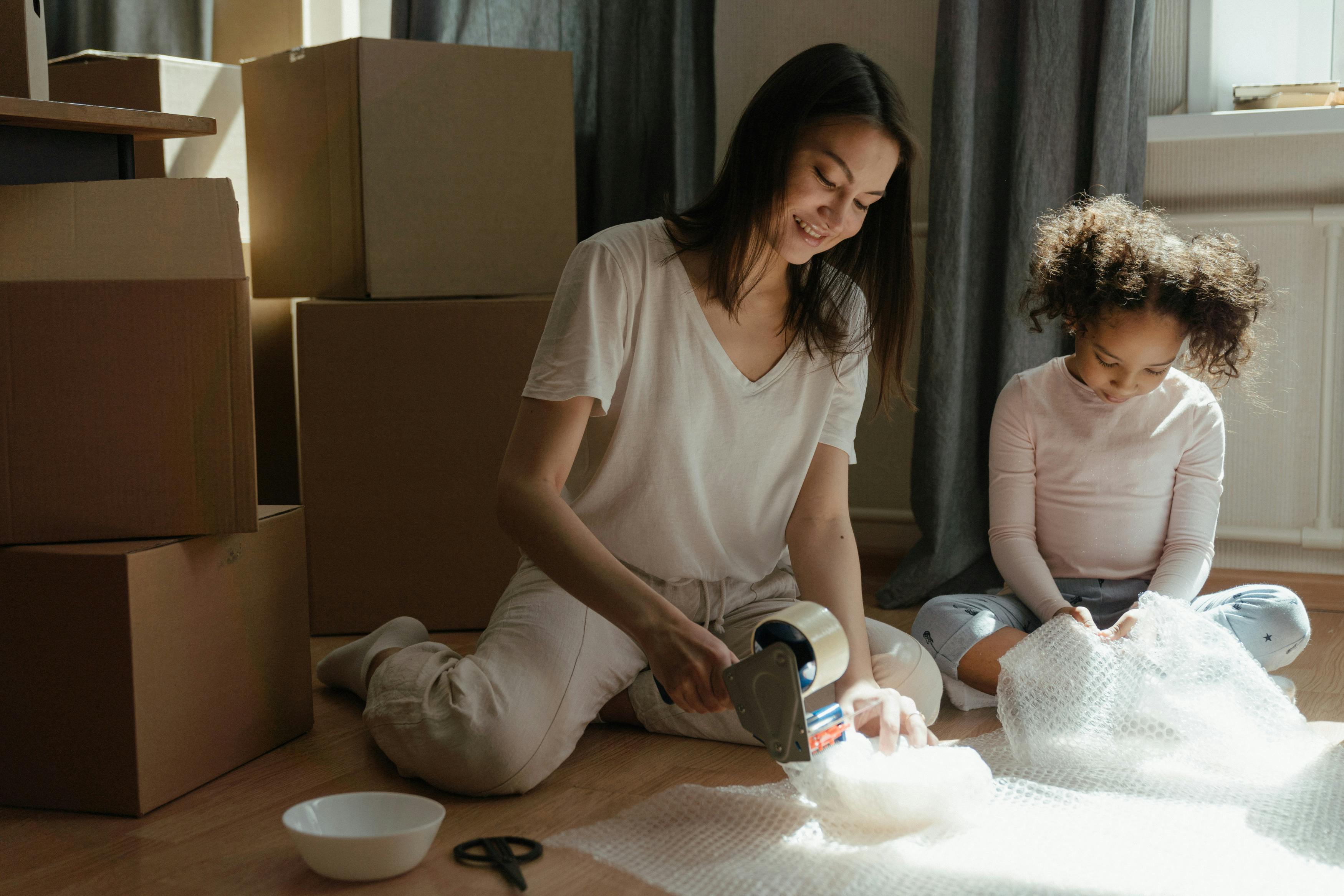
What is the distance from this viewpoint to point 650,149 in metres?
2.12

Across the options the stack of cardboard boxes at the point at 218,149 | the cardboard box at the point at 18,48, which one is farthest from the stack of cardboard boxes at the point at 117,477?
the stack of cardboard boxes at the point at 218,149

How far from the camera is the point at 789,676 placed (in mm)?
897

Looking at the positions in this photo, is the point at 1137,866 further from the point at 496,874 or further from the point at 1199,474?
the point at 1199,474

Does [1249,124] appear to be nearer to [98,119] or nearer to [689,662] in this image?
[689,662]

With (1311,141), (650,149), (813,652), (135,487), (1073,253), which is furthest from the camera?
(650,149)

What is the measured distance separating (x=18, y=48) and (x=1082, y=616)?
1328 mm

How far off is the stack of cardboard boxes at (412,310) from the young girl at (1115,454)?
28.1 inches

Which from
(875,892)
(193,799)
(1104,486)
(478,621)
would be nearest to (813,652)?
(875,892)

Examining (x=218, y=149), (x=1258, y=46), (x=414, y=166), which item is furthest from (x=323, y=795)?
(x=1258, y=46)

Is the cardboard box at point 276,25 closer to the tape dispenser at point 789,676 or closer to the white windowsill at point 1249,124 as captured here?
the white windowsill at point 1249,124

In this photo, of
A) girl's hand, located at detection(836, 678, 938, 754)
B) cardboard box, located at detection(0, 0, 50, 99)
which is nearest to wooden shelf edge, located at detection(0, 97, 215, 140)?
cardboard box, located at detection(0, 0, 50, 99)

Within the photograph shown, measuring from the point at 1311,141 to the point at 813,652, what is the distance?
4.56 ft

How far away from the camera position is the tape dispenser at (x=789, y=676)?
0.90 meters

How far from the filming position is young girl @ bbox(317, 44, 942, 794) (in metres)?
1.14
